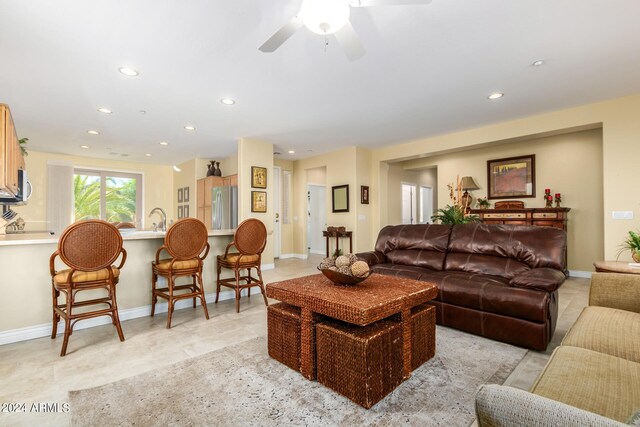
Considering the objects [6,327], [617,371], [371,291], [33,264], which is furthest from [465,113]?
[6,327]

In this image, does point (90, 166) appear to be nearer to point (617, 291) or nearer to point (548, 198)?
point (617, 291)

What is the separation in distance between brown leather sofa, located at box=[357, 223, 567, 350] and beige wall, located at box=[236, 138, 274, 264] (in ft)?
9.27

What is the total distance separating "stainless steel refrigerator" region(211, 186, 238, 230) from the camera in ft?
21.5

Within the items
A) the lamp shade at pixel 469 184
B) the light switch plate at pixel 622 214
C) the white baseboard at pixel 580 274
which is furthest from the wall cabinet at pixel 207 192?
the white baseboard at pixel 580 274

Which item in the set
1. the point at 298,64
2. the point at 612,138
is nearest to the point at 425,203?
the point at 612,138

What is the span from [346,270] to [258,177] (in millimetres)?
4168

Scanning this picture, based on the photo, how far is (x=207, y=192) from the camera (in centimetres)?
727

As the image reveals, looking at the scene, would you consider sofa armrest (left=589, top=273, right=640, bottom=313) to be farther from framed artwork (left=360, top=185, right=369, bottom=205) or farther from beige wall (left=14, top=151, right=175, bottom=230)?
beige wall (left=14, top=151, right=175, bottom=230)

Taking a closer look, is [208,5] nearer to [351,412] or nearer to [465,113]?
[351,412]

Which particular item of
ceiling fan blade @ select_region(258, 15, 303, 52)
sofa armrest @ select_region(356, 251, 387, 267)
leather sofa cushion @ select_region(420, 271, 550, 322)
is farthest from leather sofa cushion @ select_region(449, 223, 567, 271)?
ceiling fan blade @ select_region(258, 15, 303, 52)

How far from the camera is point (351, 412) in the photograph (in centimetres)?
163

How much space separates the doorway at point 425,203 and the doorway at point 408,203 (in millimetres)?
414

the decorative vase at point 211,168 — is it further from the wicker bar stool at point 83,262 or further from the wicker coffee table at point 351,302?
the wicker coffee table at point 351,302

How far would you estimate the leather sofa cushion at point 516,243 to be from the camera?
2780mm
